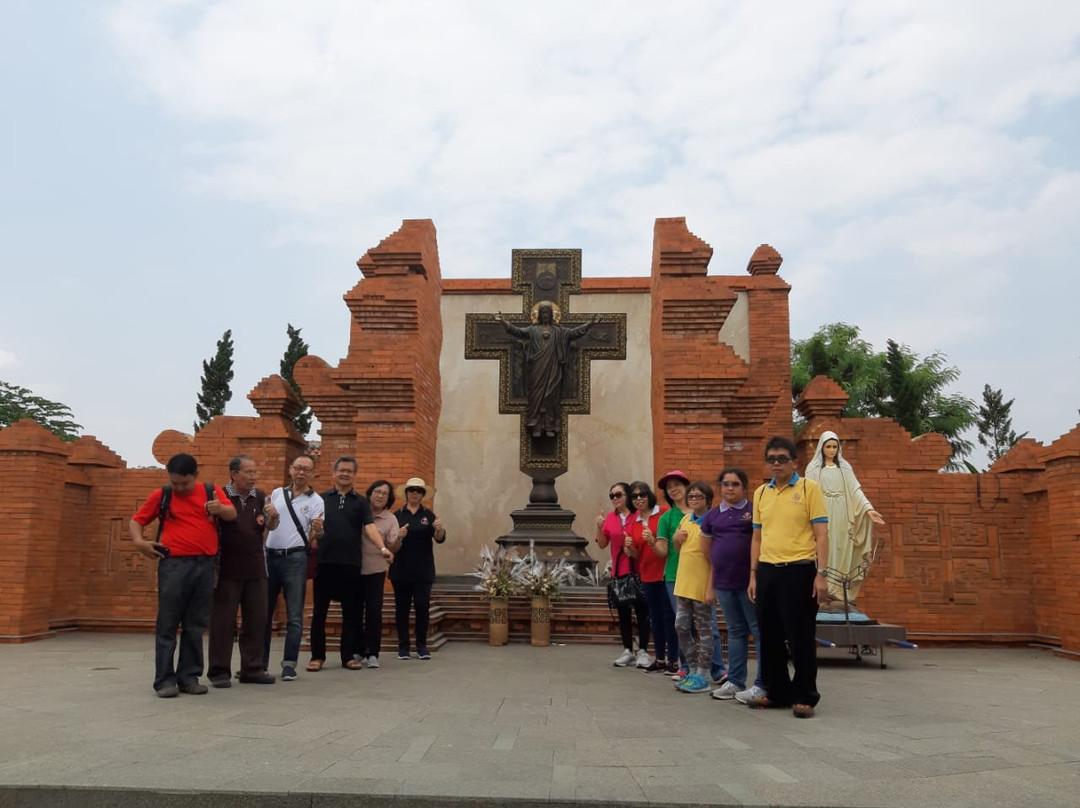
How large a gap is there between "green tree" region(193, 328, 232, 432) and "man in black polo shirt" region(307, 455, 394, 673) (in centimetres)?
2600

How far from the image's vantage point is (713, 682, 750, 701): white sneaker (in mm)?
5219

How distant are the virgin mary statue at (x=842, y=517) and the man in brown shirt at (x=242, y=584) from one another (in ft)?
17.2

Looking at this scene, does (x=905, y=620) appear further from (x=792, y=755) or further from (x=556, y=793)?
(x=556, y=793)

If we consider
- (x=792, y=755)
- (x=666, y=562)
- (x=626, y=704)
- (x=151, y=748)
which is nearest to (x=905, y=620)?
(x=666, y=562)

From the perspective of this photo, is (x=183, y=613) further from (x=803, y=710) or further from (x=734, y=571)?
(x=803, y=710)

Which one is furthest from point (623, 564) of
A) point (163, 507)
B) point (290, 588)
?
point (163, 507)

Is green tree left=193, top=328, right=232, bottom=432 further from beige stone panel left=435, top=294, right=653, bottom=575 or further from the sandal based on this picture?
the sandal

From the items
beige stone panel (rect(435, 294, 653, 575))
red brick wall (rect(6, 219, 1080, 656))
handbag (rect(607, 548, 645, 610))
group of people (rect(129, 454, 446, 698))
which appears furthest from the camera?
beige stone panel (rect(435, 294, 653, 575))

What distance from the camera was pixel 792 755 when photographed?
11.8ft

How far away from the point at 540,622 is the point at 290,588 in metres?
3.11

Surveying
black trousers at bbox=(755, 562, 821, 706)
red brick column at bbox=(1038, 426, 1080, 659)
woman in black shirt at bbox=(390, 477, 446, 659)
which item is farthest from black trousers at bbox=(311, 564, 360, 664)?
red brick column at bbox=(1038, 426, 1080, 659)

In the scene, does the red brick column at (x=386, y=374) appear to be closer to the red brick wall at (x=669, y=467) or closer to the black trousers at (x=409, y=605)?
the red brick wall at (x=669, y=467)

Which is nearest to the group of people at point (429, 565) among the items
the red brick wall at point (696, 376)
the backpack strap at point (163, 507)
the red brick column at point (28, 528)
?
the backpack strap at point (163, 507)

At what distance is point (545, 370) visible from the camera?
10531mm
